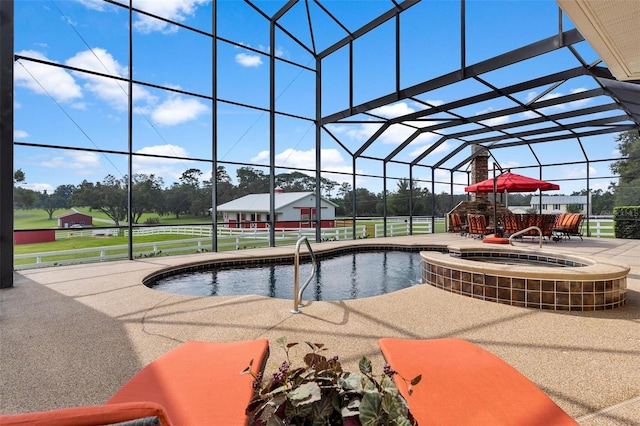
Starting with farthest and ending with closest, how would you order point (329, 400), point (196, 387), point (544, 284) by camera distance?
point (544, 284) < point (196, 387) < point (329, 400)

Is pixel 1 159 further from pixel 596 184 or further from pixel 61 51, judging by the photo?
pixel 596 184

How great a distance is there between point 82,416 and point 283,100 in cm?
1013

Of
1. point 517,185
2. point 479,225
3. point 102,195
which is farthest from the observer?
point 102,195

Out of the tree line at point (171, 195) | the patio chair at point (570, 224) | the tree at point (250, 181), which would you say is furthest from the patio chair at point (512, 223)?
the tree at point (250, 181)

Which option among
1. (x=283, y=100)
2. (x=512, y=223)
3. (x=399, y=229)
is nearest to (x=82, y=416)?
(x=283, y=100)

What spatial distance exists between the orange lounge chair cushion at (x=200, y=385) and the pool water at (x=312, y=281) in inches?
122

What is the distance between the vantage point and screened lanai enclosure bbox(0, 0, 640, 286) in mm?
6727

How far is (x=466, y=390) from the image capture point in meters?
1.62

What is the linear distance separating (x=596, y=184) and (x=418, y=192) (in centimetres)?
791

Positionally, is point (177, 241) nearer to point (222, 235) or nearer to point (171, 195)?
point (171, 195)

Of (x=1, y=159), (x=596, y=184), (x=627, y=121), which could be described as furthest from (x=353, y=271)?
(x=596, y=184)

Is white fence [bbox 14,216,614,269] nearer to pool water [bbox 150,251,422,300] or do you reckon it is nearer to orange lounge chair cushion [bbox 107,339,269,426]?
pool water [bbox 150,251,422,300]

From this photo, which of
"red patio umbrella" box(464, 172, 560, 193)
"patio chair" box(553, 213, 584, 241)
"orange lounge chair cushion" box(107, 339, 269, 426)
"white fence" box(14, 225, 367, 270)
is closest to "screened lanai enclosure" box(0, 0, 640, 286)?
"white fence" box(14, 225, 367, 270)

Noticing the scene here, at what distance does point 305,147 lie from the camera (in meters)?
11.3
